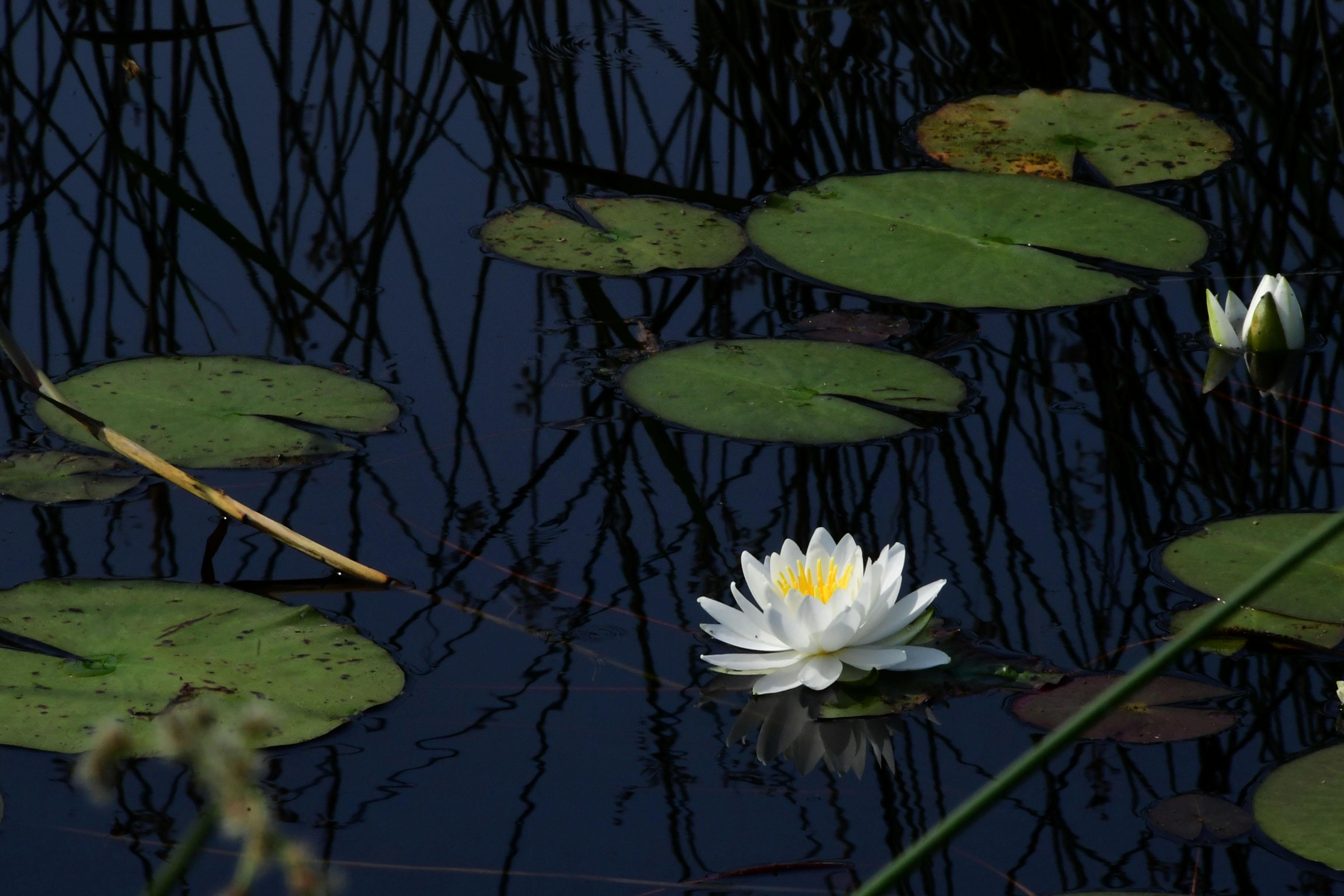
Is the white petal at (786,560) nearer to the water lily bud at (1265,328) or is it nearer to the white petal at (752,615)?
the white petal at (752,615)

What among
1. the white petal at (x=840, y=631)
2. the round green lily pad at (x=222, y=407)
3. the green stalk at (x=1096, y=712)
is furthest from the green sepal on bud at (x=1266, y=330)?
the green stalk at (x=1096, y=712)

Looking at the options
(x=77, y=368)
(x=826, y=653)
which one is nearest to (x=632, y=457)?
(x=826, y=653)

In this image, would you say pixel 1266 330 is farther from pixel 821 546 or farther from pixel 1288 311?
pixel 821 546

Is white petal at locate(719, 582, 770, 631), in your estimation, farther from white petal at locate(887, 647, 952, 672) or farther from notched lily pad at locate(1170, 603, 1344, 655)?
notched lily pad at locate(1170, 603, 1344, 655)

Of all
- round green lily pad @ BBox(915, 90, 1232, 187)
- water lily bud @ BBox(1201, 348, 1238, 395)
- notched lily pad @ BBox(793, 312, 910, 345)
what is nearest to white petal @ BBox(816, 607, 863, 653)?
notched lily pad @ BBox(793, 312, 910, 345)

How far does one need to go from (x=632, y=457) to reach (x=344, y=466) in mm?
472

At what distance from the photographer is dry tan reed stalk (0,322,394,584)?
1.94 meters

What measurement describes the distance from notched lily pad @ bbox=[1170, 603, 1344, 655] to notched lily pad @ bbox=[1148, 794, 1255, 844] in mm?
289

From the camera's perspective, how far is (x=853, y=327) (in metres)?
2.60

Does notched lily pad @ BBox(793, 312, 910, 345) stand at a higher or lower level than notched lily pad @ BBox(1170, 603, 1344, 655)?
higher

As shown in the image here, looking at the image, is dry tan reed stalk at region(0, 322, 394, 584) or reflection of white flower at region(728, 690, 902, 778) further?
dry tan reed stalk at region(0, 322, 394, 584)

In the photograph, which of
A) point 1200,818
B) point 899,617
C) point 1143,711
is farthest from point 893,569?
point 1200,818

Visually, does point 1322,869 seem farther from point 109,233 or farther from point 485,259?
point 109,233

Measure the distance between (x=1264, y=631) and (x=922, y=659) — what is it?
465 mm
